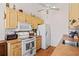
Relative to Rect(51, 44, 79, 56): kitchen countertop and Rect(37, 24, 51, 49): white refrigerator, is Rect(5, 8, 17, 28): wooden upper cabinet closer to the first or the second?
Rect(37, 24, 51, 49): white refrigerator

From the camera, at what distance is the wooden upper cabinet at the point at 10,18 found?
8.39 feet

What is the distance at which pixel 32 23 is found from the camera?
343 centimetres

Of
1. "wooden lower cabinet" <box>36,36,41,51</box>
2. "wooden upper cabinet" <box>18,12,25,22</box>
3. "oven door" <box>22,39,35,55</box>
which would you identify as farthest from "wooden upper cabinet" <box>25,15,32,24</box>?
"oven door" <box>22,39,35,55</box>

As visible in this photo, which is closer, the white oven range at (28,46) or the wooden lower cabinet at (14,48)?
the wooden lower cabinet at (14,48)

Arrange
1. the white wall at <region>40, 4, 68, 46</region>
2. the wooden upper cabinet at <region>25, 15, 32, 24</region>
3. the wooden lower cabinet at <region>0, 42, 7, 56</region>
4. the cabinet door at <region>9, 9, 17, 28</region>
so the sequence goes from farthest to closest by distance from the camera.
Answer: the wooden upper cabinet at <region>25, 15, 32, 24</region>
the white wall at <region>40, 4, 68, 46</region>
the cabinet door at <region>9, 9, 17, 28</region>
the wooden lower cabinet at <region>0, 42, 7, 56</region>

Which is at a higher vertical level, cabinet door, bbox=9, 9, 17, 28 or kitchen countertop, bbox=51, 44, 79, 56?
cabinet door, bbox=9, 9, 17, 28

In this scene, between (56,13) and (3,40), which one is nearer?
(3,40)

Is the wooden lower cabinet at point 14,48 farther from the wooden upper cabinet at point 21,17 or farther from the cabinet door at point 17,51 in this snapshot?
the wooden upper cabinet at point 21,17

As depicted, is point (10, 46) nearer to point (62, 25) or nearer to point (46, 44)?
point (46, 44)

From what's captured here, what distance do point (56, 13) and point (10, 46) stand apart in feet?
3.67

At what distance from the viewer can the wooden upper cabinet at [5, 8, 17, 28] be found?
2.56m

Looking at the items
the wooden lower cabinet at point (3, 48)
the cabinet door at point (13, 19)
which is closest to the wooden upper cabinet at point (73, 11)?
the cabinet door at point (13, 19)

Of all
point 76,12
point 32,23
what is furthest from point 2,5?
point 76,12

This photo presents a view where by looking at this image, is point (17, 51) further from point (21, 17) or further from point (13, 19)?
point (21, 17)
